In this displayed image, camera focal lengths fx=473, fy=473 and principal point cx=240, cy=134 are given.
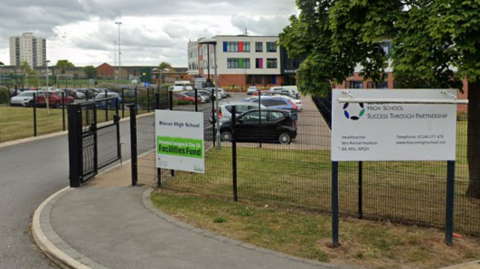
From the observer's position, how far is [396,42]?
7316 mm

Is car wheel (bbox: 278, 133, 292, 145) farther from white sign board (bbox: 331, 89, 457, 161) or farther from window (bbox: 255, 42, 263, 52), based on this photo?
window (bbox: 255, 42, 263, 52)

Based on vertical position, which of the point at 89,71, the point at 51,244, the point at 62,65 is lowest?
the point at 51,244

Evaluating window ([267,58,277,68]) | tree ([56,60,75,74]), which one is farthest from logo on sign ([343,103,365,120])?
tree ([56,60,75,74])

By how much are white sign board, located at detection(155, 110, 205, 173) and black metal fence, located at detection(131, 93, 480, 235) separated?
0.69 meters

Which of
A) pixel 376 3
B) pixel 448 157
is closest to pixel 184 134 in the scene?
pixel 376 3

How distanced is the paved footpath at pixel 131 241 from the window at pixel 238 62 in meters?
87.7

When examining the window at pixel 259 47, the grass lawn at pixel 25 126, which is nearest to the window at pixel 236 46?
the window at pixel 259 47

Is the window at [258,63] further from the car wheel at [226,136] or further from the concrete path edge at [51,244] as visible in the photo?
the concrete path edge at [51,244]

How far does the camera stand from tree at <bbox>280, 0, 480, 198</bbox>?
21.3 ft

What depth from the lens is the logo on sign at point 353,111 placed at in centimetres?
624

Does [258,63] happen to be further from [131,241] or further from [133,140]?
[131,241]

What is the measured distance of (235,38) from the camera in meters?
94.8

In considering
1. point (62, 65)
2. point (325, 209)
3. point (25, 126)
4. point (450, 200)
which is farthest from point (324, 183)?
point (62, 65)

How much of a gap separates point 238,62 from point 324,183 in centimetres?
8670
